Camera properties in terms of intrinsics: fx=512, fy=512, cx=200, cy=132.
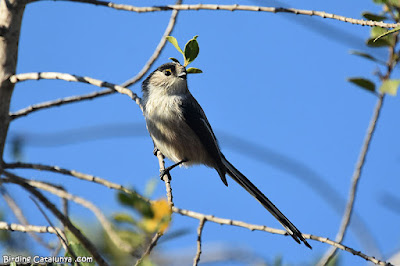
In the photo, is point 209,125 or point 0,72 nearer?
point 0,72

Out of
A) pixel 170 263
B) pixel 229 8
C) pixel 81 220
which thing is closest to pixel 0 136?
pixel 81 220

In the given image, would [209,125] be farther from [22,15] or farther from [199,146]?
[22,15]

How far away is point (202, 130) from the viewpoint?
4.48 metres

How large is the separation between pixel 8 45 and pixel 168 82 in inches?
70.3

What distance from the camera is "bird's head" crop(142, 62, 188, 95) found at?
4527 millimetres

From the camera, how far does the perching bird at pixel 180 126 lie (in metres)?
4.29

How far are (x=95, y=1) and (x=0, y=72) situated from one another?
0.69 meters

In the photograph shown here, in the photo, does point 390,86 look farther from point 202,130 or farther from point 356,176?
point 202,130

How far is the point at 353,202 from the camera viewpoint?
315 cm

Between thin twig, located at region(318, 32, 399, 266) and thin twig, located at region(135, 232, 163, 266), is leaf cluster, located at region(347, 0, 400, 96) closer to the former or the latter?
thin twig, located at region(318, 32, 399, 266)

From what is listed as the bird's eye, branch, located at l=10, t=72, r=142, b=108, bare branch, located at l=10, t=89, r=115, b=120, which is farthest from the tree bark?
the bird's eye

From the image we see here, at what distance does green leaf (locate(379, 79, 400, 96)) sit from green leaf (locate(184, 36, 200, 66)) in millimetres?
1378

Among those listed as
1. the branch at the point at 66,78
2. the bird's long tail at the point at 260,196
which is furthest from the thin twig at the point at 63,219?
the bird's long tail at the point at 260,196

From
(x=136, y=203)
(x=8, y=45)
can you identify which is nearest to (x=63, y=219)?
(x=136, y=203)
